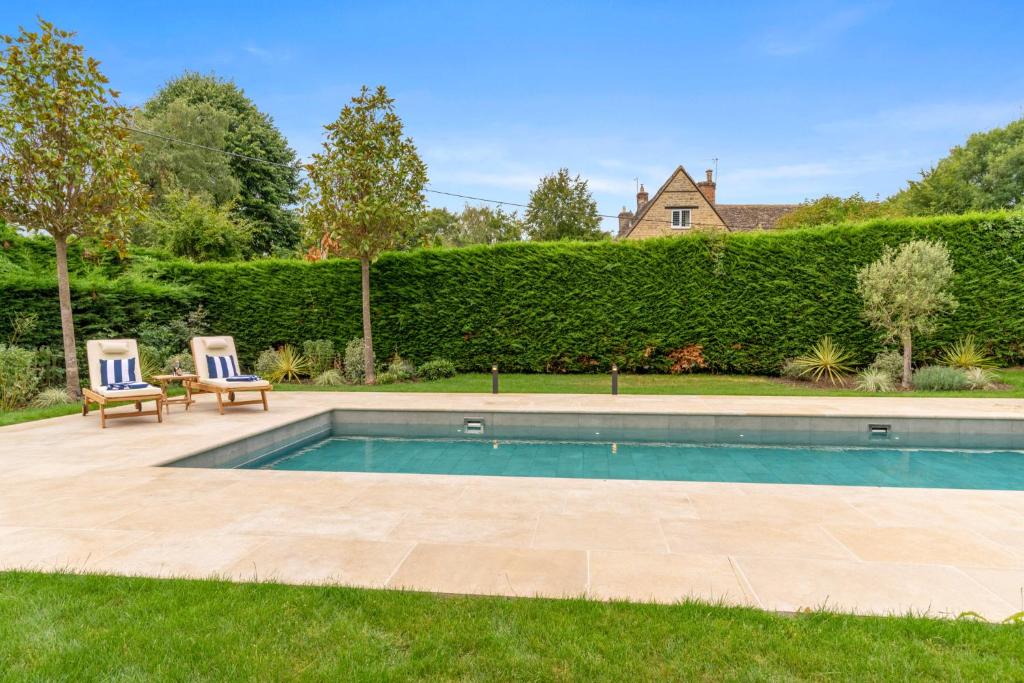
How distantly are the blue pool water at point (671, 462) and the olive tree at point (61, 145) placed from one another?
234 inches

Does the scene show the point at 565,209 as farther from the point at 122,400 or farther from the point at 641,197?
the point at 122,400

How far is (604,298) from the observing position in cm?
1327

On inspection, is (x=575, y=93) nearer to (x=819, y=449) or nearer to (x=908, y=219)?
(x=908, y=219)

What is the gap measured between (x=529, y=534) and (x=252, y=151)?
2865 centimetres

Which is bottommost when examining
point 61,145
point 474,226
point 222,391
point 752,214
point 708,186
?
point 222,391

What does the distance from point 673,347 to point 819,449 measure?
5.97 meters

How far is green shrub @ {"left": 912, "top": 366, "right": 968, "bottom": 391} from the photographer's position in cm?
1045

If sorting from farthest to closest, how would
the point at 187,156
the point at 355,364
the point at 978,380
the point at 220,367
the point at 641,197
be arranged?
the point at 641,197 < the point at 187,156 < the point at 355,364 < the point at 978,380 < the point at 220,367

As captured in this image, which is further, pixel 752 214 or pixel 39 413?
pixel 752 214

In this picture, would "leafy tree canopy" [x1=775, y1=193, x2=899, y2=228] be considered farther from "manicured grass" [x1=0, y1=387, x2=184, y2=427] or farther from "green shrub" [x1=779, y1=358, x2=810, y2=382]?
"manicured grass" [x1=0, y1=387, x2=184, y2=427]

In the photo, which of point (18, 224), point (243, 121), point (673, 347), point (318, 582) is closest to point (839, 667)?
point (318, 582)

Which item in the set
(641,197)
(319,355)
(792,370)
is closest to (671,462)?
(792,370)

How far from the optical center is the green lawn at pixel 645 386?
400 inches

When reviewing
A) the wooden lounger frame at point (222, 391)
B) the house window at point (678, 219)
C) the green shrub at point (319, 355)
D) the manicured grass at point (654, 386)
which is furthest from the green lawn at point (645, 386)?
the house window at point (678, 219)
